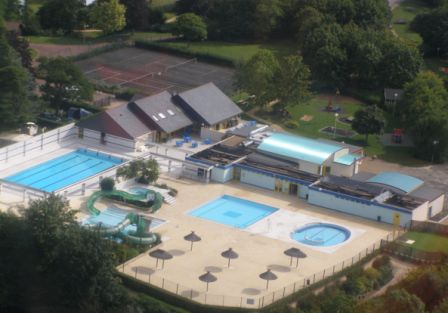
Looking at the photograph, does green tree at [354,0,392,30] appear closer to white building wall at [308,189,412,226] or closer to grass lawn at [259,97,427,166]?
grass lawn at [259,97,427,166]

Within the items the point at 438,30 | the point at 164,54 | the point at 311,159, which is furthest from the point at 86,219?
the point at 438,30

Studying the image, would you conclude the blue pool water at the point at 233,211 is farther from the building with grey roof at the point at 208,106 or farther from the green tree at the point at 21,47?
the green tree at the point at 21,47

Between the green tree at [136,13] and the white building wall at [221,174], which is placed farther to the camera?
the green tree at [136,13]

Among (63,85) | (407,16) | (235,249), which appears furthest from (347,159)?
(407,16)

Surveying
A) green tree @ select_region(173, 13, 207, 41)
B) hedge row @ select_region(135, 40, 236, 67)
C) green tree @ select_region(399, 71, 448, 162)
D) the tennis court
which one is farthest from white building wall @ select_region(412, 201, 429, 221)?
green tree @ select_region(173, 13, 207, 41)

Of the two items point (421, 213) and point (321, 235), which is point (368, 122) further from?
point (321, 235)

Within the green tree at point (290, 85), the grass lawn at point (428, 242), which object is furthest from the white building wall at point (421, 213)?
the green tree at point (290, 85)
